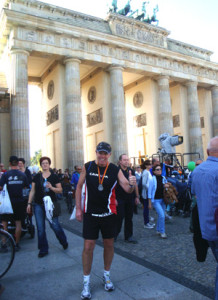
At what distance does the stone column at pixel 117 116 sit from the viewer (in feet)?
65.7

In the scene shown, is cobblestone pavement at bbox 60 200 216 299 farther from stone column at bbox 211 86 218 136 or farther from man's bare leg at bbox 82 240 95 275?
stone column at bbox 211 86 218 136

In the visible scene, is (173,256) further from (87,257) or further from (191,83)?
(191,83)

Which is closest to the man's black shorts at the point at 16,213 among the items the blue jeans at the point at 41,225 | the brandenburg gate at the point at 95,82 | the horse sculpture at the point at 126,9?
the blue jeans at the point at 41,225

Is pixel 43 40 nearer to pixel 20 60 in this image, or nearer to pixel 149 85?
pixel 20 60

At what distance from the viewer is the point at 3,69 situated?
67.4 feet

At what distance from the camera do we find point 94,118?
2314 centimetres

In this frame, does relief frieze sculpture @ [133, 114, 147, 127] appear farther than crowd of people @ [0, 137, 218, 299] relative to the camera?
Yes

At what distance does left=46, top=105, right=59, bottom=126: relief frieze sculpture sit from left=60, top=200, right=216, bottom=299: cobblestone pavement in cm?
1486

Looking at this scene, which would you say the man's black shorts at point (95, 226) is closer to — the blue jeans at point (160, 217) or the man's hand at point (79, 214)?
the man's hand at point (79, 214)

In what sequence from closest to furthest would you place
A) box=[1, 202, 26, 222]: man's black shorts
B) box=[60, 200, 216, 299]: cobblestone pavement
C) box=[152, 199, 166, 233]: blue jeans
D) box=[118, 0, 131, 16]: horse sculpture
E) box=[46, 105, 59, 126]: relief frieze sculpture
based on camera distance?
1. box=[60, 200, 216, 299]: cobblestone pavement
2. box=[1, 202, 26, 222]: man's black shorts
3. box=[152, 199, 166, 233]: blue jeans
4. box=[46, 105, 59, 126]: relief frieze sculpture
5. box=[118, 0, 131, 16]: horse sculpture

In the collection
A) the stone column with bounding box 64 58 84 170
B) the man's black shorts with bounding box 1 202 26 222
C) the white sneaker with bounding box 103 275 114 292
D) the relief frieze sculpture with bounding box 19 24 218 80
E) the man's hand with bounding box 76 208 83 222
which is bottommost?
the white sneaker with bounding box 103 275 114 292

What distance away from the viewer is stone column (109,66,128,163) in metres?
20.0

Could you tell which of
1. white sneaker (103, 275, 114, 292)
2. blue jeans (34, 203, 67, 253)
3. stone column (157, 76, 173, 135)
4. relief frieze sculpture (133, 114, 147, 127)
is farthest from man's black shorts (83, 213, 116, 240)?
relief frieze sculpture (133, 114, 147, 127)

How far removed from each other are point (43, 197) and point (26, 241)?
176cm
